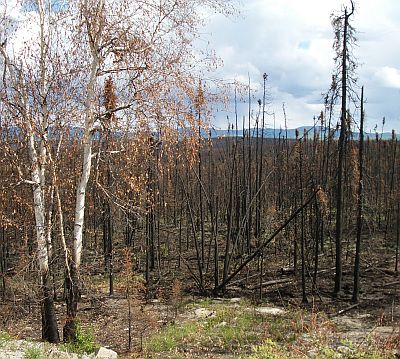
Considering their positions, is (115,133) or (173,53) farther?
(115,133)

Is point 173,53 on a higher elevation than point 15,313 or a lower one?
higher

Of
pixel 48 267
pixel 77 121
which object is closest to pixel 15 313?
pixel 48 267

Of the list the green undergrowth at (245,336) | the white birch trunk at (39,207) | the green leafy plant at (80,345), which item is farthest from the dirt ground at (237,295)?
the green leafy plant at (80,345)

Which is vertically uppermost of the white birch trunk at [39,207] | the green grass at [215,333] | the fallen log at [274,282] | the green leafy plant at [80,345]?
the white birch trunk at [39,207]

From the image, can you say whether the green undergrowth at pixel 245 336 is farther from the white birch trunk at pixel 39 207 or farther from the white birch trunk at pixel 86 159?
the white birch trunk at pixel 86 159

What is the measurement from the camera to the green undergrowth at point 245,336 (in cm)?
871

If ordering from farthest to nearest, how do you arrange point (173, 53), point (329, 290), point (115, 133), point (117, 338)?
point (329, 290) → point (117, 338) → point (115, 133) → point (173, 53)

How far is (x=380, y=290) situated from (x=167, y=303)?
29.6ft

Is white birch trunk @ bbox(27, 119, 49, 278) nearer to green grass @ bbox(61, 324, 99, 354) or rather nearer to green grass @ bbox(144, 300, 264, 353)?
green grass @ bbox(61, 324, 99, 354)

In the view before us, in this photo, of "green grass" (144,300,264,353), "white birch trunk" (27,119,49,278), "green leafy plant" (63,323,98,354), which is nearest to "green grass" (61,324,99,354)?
"green leafy plant" (63,323,98,354)

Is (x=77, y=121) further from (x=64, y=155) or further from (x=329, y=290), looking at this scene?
(x=329, y=290)

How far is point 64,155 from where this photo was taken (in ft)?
26.4

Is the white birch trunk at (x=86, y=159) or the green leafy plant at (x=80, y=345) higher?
the white birch trunk at (x=86, y=159)

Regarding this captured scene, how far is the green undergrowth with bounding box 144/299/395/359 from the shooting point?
28.6ft
